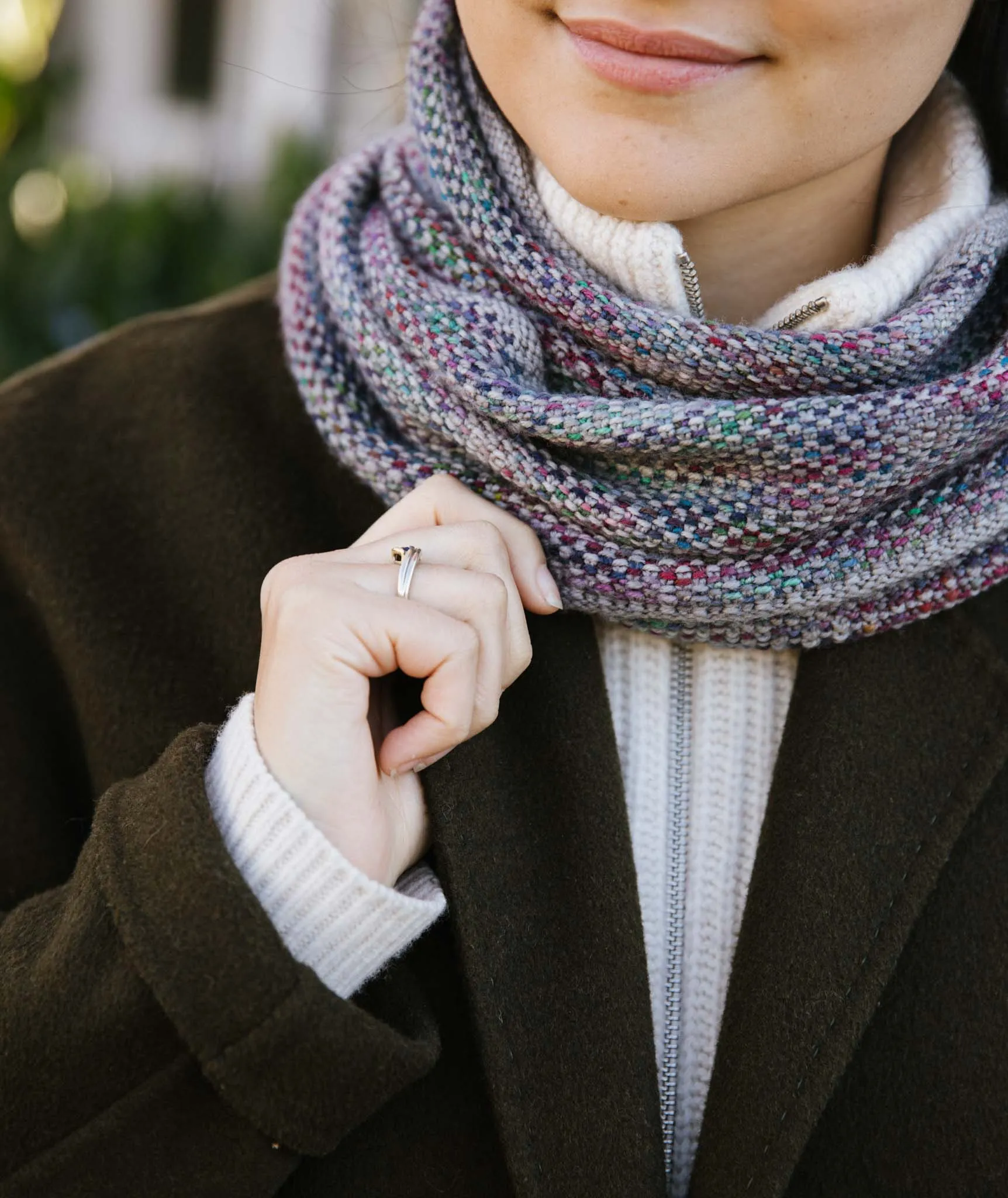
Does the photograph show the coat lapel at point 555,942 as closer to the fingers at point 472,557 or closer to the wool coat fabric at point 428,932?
the wool coat fabric at point 428,932

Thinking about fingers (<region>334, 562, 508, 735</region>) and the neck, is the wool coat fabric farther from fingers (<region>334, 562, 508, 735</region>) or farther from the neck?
the neck

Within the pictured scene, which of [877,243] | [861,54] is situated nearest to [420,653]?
[861,54]

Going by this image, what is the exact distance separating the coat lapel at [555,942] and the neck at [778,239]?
55 cm

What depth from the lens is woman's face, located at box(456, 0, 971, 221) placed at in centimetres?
117

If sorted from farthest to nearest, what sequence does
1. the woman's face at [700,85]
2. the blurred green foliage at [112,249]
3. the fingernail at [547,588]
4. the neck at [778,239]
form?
the blurred green foliage at [112,249], the neck at [778,239], the fingernail at [547,588], the woman's face at [700,85]

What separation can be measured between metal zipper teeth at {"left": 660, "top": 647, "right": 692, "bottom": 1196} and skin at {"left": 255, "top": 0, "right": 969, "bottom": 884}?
218mm

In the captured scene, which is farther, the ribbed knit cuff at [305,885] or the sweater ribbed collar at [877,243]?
the sweater ribbed collar at [877,243]

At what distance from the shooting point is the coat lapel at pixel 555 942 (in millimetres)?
1186

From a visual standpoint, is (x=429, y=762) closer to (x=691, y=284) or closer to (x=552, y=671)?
(x=552, y=671)

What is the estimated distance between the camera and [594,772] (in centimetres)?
131

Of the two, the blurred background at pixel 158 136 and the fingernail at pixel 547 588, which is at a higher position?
the fingernail at pixel 547 588

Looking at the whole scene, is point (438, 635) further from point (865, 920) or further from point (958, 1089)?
point (958, 1089)

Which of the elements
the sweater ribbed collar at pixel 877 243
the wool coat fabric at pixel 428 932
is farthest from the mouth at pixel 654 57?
the wool coat fabric at pixel 428 932

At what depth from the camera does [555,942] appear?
49.2 inches
